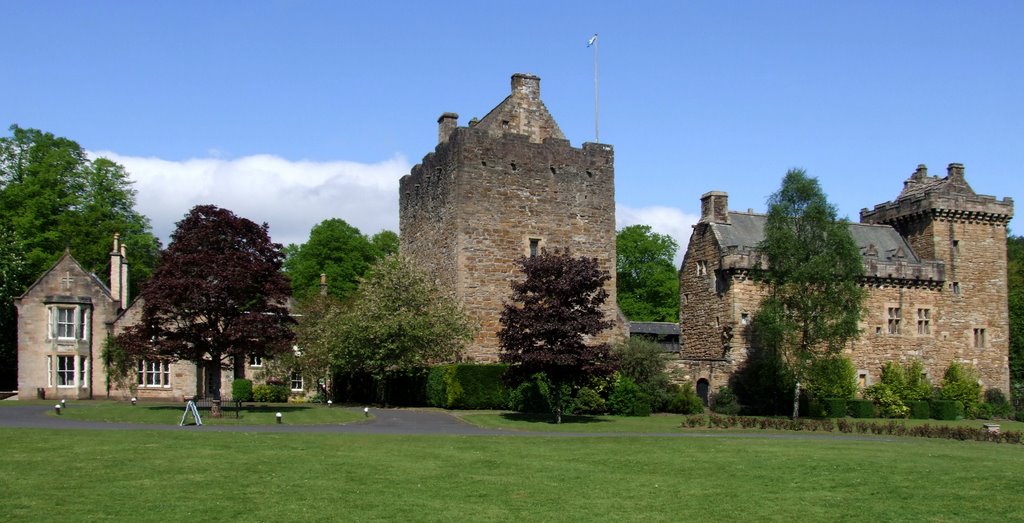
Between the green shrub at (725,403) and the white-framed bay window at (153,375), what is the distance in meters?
27.8

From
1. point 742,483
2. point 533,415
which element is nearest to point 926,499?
point 742,483

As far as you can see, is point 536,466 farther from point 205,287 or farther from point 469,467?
point 205,287

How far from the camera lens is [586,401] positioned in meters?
41.8

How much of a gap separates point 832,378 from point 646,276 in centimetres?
3854

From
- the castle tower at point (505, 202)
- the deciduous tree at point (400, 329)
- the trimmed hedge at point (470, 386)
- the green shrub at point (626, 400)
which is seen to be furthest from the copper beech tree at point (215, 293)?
the green shrub at point (626, 400)

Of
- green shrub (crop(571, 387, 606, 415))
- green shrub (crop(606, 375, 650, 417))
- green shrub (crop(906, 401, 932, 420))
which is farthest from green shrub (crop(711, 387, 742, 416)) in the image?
green shrub (crop(906, 401, 932, 420))

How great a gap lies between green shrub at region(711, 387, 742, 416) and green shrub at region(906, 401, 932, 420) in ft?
31.3

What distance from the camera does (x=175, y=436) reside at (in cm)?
2636

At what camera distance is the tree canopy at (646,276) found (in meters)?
85.8

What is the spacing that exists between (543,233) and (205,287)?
1773cm

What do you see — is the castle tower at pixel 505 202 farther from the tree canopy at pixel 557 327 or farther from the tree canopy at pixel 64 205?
the tree canopy at pixel 64 205

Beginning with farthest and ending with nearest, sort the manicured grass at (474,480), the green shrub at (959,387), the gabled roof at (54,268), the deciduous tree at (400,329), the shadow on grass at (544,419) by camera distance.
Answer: the green shrub at (959,387), the gabled roof at (54,268), the deciduous tree at (400,329), the shadow on grass at (544,419), the manicured grass at (474,480)

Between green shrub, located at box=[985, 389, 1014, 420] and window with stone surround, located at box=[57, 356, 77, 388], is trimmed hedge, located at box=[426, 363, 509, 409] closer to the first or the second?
window with stone surround, located at box=[57, 356, 77, 388]

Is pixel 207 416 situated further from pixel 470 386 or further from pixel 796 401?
pixel 796 401
